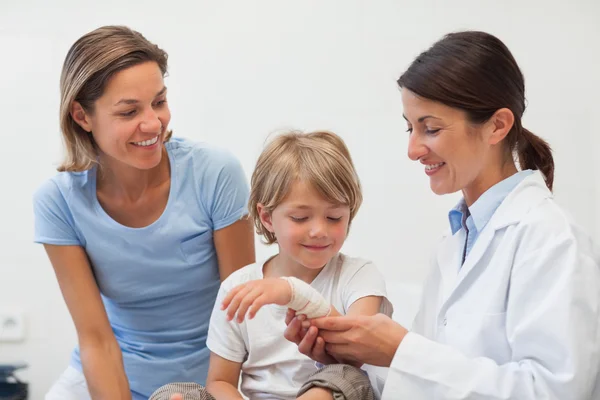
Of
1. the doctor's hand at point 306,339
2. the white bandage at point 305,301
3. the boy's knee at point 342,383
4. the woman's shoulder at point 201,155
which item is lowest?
the boy's knee at point 342,383

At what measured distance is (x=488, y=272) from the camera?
1322mm

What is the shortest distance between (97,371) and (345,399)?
30.0 inches

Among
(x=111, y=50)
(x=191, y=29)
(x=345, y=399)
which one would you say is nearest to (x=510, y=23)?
(x=191, y=29)

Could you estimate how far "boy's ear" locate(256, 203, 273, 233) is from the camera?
1.64 metres

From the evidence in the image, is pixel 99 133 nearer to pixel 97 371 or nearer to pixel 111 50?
pixel 111 50

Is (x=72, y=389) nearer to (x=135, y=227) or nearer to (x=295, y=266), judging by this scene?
(x=135, y=227)

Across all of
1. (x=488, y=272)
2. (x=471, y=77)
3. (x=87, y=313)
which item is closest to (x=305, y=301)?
(x=488, y=272)

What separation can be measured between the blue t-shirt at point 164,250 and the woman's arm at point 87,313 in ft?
0.12

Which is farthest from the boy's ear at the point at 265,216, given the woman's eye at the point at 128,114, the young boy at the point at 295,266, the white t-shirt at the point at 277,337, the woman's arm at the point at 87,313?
the woman's arm at the point at 87,313

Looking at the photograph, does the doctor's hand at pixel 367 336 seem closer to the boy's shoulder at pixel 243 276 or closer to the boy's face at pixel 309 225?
the boy's face at pixel 309 225

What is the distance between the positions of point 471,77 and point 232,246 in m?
0.78

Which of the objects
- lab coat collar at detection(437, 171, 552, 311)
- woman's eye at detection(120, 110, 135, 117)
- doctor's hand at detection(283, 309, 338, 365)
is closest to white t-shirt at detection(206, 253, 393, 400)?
doctor's hand at detection(283, 309, 338, 365)

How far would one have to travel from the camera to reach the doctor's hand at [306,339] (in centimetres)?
138

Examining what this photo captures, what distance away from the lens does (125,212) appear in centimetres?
190
